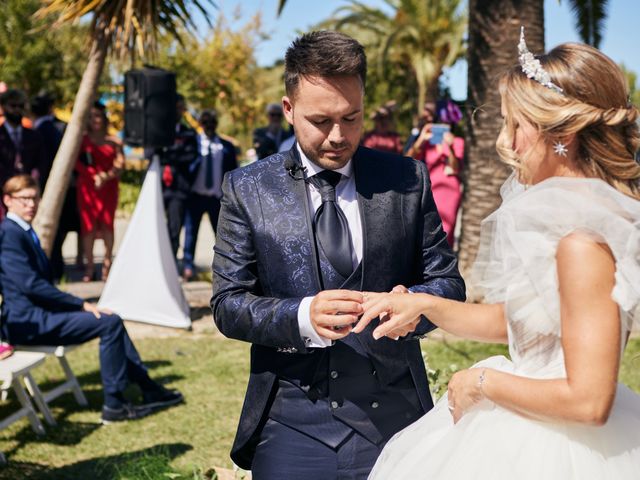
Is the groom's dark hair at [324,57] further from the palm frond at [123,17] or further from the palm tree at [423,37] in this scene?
the palm tree at [423,37]

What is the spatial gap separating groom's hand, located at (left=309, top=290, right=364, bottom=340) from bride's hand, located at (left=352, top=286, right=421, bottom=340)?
0.03m

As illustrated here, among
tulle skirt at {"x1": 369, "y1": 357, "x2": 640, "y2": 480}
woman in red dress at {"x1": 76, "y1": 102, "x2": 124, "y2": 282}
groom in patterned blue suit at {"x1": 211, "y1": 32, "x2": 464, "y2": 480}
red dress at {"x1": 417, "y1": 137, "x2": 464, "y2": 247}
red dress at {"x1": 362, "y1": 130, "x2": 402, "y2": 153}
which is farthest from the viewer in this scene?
red dress at {"x1": 362, "y1": 130, "x2": 402, "y2": 153}

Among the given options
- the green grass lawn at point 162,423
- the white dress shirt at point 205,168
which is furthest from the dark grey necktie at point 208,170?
the green grass lawn at point 162,423

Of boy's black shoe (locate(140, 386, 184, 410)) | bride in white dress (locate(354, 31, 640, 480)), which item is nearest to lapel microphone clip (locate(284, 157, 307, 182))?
bride in white dress (locate(354, 31, 640, 480))

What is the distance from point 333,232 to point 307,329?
370 mm

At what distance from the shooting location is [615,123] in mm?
1972

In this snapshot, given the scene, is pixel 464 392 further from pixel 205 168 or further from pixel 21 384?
pixel 205 168

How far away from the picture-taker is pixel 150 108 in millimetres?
9055

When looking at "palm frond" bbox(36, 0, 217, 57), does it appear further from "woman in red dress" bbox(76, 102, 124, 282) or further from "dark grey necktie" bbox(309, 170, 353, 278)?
"dark grey necktie" bbox(309, 170, 353, 278)

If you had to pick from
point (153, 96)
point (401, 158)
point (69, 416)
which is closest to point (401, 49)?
point (153, 96)

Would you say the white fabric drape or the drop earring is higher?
the drop earring

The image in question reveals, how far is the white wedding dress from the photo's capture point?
6.20ft

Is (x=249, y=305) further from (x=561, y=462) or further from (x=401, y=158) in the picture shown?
(x=561, y=462)

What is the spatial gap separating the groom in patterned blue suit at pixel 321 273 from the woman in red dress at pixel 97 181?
830 cm
